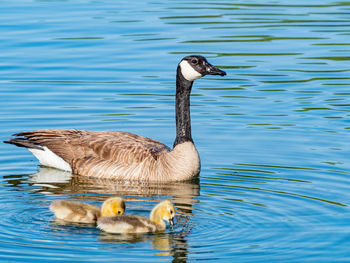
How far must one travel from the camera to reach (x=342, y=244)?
11.9m

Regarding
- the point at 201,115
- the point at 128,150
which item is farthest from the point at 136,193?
the point at 201,115

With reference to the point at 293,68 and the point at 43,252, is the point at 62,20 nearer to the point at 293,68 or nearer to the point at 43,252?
the point at 293,68

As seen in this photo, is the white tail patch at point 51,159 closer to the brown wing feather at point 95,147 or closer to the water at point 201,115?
the brown wing feather at point 95,147

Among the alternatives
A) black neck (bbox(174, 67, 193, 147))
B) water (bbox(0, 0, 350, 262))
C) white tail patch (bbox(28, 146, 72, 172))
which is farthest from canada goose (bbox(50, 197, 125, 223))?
black neck (bbox(174, 67, 193, 147))

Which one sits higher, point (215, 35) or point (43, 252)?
point (215, 35)

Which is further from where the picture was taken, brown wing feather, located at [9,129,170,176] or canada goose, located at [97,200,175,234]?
brown wing feather, located at [9,129,170,176]

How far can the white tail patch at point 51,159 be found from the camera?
1634cm

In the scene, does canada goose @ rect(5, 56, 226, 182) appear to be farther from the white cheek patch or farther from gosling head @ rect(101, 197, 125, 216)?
gosling head @ rect(101, 197, 125, 216)

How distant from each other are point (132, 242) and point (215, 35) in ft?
51.0

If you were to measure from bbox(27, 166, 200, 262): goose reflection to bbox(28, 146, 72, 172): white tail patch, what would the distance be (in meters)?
0.09

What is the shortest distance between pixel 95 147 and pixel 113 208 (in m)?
3.75

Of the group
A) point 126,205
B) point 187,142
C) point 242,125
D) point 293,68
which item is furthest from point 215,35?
point 126,205

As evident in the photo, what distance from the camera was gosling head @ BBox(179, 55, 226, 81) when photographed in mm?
15953

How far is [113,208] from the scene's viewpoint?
41.2 feet
